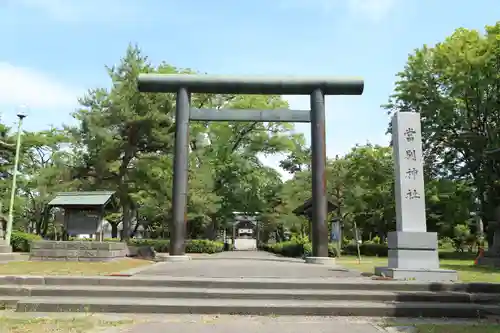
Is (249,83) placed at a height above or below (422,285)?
above

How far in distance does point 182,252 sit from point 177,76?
21.9ft

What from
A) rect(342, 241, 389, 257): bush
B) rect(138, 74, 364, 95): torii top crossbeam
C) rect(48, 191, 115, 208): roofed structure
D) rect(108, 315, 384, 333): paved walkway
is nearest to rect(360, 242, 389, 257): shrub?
rect(342, 241, 389, 257): bush

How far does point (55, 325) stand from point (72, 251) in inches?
346

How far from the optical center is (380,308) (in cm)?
682

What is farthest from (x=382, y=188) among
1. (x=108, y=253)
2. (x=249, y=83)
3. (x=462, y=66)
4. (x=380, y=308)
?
(x=380, y=308)

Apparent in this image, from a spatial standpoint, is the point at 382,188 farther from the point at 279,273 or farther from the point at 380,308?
the point at 380,308

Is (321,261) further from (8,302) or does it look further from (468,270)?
(8,302)

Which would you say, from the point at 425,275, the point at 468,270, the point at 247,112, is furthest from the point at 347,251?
the point at 425,275

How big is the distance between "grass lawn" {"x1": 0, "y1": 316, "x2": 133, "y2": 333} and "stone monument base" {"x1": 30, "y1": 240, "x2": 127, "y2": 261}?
25.5 feet

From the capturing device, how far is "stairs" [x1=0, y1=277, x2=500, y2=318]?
6828 millimetres

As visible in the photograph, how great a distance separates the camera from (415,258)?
30.3ft

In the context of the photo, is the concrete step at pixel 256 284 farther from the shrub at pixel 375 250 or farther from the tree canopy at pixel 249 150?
the shrub at pixel 375 250

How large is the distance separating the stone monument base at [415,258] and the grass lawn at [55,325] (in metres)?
6.10

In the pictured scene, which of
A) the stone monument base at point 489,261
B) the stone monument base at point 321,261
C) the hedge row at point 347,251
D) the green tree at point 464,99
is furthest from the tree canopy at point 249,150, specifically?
the stone monument base at point 321,261
